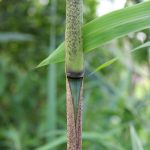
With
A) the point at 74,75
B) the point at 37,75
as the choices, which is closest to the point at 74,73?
the point at 74,75

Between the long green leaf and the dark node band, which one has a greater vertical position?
the long green leaf

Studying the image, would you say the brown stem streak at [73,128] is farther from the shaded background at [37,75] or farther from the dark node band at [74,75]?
the shaded background at [37,75]

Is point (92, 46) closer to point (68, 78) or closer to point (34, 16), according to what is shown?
point (68, 78)

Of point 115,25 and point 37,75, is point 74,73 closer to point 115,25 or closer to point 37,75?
point 115,25

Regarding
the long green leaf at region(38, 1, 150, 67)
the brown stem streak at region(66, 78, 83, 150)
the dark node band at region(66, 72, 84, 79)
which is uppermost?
the long green leaf at region(38, 1, 150, 67)

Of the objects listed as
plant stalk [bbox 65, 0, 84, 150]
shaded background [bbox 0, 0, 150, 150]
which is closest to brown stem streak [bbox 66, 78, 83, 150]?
plant stalk [bbox 65, 0, 84, 150]

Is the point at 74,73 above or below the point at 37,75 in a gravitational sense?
below

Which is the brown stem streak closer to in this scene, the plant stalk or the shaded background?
the plant stalk

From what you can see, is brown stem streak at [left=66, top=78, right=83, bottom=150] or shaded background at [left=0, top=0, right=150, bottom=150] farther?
shaded background at [left=0, top=0, right=150, bottom=150]
